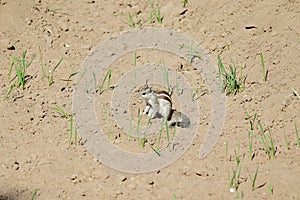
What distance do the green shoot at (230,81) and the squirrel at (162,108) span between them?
40 centimetres

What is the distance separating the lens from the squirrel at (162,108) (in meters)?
3.70

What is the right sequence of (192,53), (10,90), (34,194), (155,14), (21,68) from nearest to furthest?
1. (34,194)
2. (10,90)
3. (21,68)
4. (192,53)
5. (155,14)

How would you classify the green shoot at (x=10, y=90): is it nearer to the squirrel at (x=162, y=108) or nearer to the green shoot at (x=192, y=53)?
the squirrel at (x=162, y=108)

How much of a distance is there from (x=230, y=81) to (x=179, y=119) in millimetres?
507

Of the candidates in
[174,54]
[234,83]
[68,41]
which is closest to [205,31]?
[174,54]

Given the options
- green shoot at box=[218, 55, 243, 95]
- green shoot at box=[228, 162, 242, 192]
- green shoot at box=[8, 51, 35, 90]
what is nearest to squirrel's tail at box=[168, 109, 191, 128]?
→ green shoot at box=[218, 55, 243, 95]

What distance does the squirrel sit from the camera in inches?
146

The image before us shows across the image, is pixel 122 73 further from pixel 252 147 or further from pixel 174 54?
pixel 252 147

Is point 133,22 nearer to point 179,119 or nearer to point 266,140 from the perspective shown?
point 179,119

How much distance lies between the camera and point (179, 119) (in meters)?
3.74

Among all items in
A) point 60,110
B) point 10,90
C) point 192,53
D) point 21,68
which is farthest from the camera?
point 192,53

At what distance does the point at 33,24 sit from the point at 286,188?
247 cm

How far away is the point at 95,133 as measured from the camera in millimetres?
3775

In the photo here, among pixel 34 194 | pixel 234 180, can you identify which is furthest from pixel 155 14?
pixel 34 194
